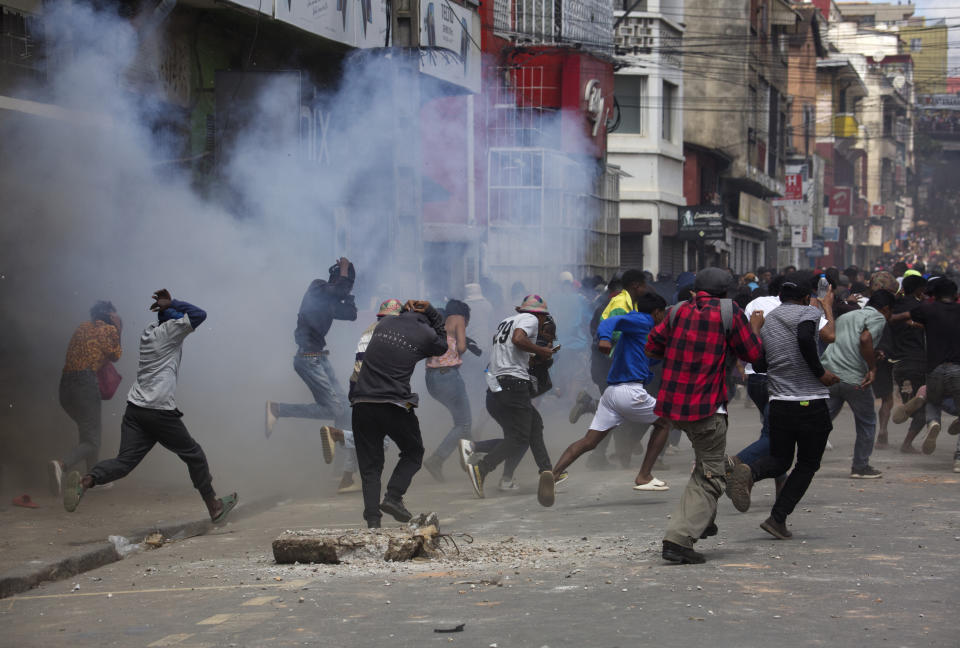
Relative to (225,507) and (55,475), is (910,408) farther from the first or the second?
(55,475)

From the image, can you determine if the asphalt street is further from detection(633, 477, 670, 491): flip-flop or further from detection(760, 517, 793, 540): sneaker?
detection(633, 477, 670, 491): flip-flop

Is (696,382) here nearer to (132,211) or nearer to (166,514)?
(166,514)

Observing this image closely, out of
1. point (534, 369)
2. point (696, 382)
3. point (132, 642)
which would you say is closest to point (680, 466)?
point (534, 369)

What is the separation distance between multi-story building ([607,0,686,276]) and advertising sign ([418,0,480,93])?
12.1 m

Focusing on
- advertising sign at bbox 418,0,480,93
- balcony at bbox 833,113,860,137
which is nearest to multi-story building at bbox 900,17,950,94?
balcony at bbox 833,113,860,137

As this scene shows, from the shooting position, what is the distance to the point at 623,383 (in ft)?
29.0

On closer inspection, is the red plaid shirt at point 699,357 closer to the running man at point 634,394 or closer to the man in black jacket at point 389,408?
the man in black jacket at point 389,408

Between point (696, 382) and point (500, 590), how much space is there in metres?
1.55

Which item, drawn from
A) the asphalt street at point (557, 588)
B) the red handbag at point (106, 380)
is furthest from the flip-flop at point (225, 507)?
the red handbag at point (106, 380)

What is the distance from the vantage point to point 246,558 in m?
6.86

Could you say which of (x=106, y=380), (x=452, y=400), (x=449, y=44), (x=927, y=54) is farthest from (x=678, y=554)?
(x=927, y=54)

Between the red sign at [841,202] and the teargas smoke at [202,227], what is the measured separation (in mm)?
44348

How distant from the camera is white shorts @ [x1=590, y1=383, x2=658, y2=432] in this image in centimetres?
875

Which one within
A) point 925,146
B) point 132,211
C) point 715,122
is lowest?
point 132,211
